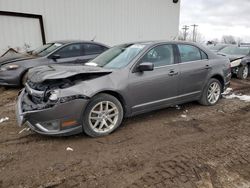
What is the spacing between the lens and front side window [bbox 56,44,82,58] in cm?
716

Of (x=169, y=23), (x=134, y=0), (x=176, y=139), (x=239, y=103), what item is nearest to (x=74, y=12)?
(x=134, y=0)

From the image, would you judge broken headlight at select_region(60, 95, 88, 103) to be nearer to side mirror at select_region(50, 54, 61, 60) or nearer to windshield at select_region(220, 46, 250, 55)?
side mirror at select_region(50, 54, 61, 60)

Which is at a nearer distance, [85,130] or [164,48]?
[85,130]

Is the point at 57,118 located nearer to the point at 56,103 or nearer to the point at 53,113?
the point at 53,113

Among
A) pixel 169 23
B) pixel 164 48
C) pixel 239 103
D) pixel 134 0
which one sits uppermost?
pixel 134 0

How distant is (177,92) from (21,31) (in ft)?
26.7

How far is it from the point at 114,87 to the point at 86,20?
29.1ft

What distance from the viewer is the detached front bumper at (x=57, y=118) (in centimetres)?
332

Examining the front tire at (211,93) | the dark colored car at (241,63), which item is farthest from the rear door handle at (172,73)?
the dark colored car at (241,63)

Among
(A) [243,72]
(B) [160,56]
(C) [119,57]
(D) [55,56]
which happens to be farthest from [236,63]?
(D) [55,56]

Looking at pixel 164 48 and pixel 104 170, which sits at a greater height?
pixel 164 48

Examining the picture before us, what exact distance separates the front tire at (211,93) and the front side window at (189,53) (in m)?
0.71

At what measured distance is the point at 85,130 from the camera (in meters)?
3.65

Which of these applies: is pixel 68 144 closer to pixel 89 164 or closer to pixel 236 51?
pixel 89 164
